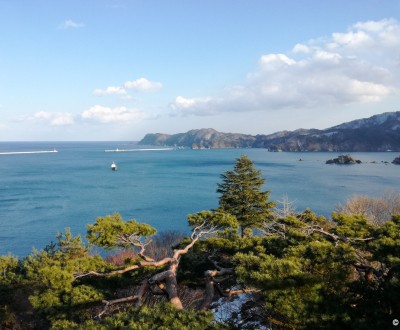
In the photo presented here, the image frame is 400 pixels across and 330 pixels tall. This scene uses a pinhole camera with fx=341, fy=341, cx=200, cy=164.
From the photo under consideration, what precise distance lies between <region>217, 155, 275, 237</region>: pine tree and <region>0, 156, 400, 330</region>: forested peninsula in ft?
24.3

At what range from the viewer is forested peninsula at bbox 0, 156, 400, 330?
19.8ft

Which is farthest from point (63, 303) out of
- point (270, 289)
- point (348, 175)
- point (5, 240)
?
point (348, 175)

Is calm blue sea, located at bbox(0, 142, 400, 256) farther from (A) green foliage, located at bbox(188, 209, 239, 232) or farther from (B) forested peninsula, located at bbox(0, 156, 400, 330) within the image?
(A) green foliage, located at bbox(188, 209, 239, 232)

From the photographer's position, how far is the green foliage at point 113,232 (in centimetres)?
947

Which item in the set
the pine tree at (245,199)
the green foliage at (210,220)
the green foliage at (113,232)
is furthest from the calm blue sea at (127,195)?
the green foliage at (210,220)

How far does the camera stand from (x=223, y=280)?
9797mm

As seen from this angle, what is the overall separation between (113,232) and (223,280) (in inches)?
135

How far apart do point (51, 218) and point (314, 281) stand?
4070cm

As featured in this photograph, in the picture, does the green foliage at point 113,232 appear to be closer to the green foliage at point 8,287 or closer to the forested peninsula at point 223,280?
the forested peninsula at point 223,280

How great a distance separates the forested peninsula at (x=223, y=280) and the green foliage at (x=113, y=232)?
3 cm

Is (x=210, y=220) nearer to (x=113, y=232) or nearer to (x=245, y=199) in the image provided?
(x=113, y=232)

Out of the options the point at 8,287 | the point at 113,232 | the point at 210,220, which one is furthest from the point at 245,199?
the point at 8,287

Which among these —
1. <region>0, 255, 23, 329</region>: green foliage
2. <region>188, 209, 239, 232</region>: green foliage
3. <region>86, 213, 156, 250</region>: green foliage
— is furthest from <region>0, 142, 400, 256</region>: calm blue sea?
<region>188, 209, 239, 232</region>: green foliage

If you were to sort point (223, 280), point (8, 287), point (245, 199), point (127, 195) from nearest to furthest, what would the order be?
1. point (223, 280)
2. point (8, 287)
3. point (245, 199)
4. point (127, 195)
